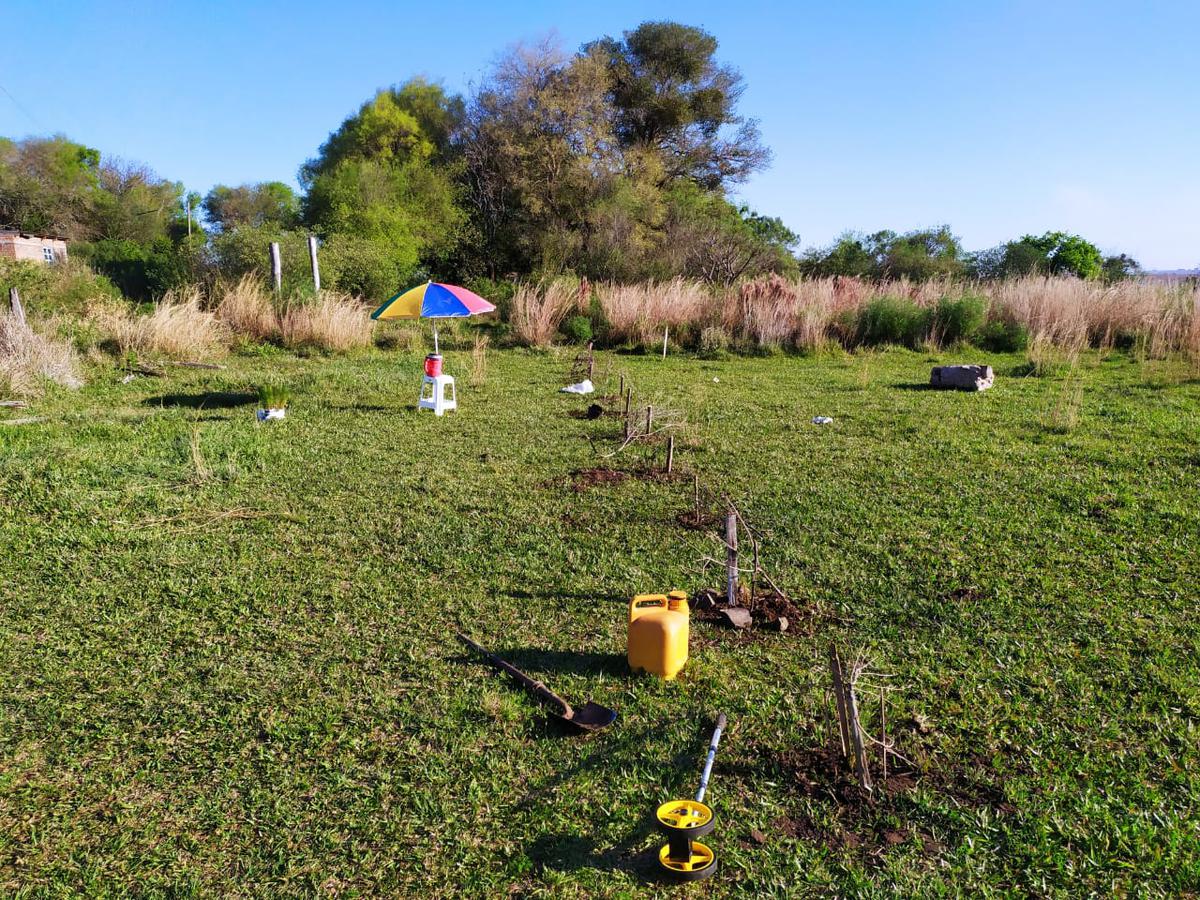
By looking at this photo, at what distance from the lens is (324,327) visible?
11812 millimetres

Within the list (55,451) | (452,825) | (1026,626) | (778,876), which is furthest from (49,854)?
(55,451)

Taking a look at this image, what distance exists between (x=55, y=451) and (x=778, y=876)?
620cm

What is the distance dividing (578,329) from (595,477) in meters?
8.45

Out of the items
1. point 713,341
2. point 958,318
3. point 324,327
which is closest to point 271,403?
point 324,327

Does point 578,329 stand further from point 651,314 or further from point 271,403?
point 271,403

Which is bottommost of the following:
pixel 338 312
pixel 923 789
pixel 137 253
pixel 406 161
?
pixel 923 789

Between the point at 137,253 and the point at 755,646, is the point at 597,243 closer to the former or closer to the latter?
the point at 137,253

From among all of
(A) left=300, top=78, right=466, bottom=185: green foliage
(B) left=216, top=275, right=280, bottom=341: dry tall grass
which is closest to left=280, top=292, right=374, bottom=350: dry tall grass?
(B) left=216, top=275, right=280, bottom=341: dry tall grass

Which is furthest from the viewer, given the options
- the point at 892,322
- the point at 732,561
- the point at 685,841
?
the point at 892,322

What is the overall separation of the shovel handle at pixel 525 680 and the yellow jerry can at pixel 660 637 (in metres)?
0.35

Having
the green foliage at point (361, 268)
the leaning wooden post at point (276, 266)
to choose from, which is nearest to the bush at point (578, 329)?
the leaning wooden post at point (276, 266)

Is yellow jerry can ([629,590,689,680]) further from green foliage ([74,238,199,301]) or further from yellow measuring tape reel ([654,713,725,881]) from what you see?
green foliage ([74,238,199,301])

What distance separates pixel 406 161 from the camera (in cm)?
2653

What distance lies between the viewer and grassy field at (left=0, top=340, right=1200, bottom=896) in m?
2.04
